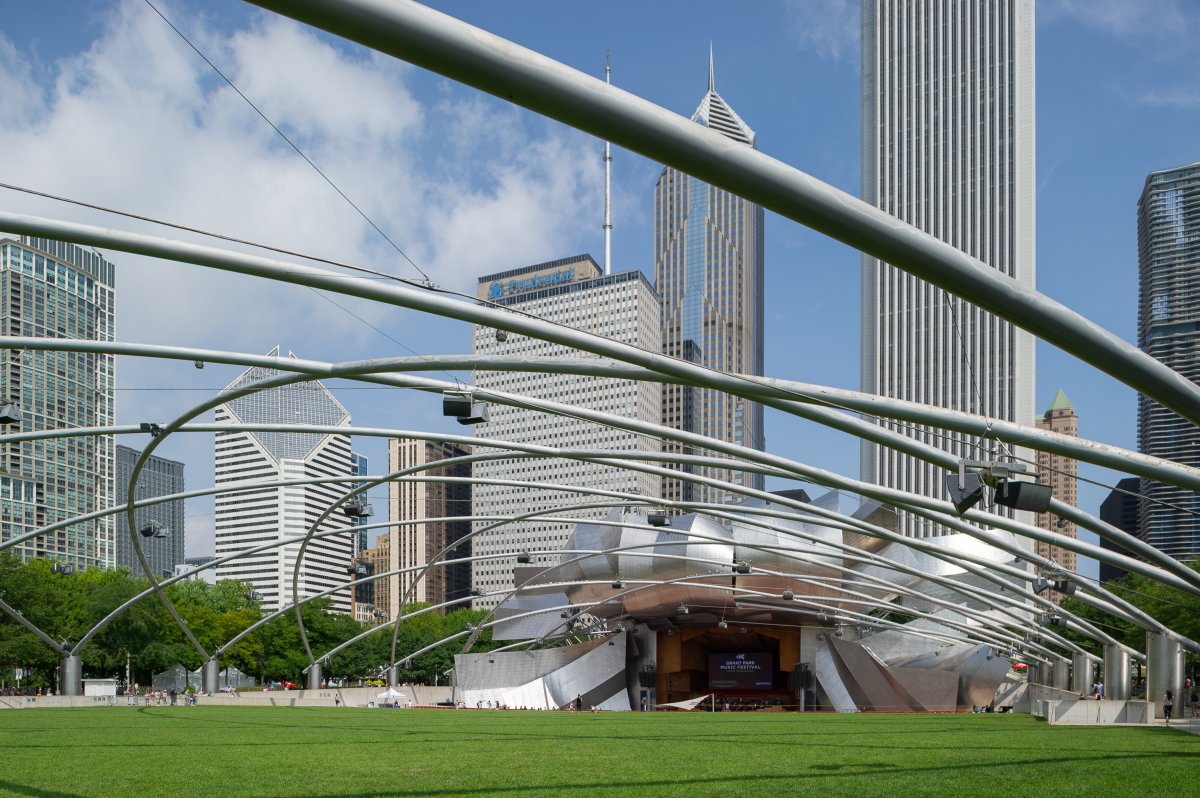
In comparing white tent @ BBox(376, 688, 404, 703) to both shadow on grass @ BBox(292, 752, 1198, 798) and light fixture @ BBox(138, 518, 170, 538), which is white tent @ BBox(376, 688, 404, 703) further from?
shadow on grass @ BBox(292, 752, 1198, 798)

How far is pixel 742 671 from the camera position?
2965 inches

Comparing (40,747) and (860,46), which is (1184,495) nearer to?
(860,46)

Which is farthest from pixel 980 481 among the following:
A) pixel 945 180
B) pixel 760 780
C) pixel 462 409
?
pixel 945 180

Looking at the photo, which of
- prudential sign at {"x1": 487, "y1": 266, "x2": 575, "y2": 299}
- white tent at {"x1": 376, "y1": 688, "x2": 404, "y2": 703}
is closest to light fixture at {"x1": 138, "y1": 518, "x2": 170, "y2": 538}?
white tent at {"x1": 376, "y1": 688, "x2": 404, "y2": 703}

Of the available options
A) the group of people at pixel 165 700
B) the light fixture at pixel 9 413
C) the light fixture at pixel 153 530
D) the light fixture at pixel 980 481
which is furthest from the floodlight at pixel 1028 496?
the group of people at pixel 165 700

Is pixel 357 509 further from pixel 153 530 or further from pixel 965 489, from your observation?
pixel 965 489

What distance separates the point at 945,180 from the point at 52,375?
12377cm

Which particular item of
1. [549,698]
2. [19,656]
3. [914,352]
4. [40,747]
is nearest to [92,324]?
[19,656]

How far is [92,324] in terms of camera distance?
11156 centimetres

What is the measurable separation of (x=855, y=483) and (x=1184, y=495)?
168 meters

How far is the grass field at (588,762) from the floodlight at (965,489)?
12.2ft

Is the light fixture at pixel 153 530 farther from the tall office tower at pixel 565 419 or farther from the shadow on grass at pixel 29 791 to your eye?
the tall office tower at pixel 565 419

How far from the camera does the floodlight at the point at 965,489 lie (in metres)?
15.6

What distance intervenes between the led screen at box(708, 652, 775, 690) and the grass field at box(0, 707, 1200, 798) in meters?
45.6
